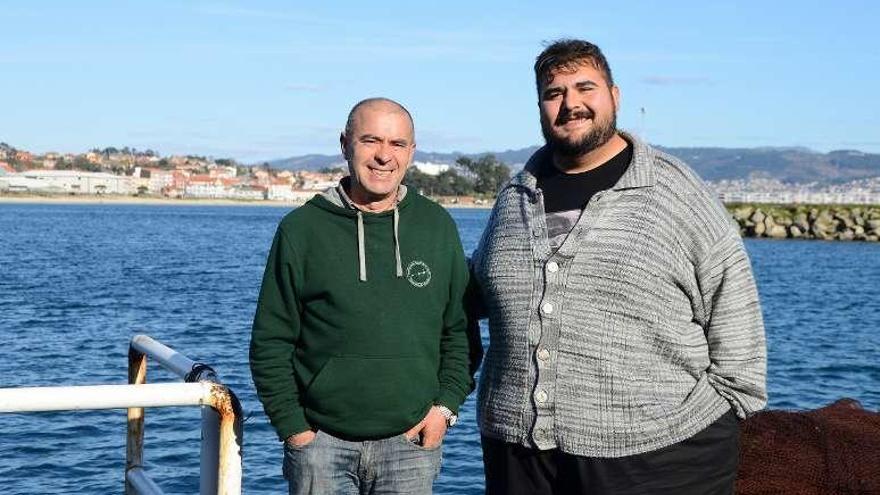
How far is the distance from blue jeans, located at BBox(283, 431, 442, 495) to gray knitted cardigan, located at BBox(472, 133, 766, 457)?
1.10 ft

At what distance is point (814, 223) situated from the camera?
86125 mm

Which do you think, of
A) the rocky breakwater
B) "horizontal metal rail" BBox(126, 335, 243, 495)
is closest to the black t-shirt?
"horizontal metal rail" BBox(126, 335, 243, 495)

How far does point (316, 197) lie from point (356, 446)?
730 mm

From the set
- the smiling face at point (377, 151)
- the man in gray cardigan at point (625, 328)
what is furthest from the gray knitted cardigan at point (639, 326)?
the smiling face at point (377, 151)

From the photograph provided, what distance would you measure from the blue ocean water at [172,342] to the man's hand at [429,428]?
4.30 m

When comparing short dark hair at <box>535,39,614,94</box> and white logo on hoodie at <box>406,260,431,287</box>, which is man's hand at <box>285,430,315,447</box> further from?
short dark hair at <box>535,39,614,94</box>

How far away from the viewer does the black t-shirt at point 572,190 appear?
360 cm

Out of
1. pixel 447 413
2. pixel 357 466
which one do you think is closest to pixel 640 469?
pixel 447 413

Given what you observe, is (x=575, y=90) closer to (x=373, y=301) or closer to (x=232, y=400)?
(x=373, y=301)

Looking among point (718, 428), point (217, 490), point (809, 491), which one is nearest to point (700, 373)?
point (718, 428)

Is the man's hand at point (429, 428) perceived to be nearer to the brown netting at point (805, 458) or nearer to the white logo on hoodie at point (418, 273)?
the white logo on hoodie at point (418, 273)

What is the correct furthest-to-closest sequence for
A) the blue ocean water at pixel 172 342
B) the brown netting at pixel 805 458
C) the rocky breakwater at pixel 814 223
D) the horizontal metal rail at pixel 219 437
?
the rocky breakwater at pixel 814 223 < the blue ocean water at pixel 172 342 < the brown netting at pixel 805 458 < the horizontal metal rail at pixel 219 437

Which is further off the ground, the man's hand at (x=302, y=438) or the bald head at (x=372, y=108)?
the bald head at (x=372, y=108)

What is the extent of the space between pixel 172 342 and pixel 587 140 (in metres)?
20.7
